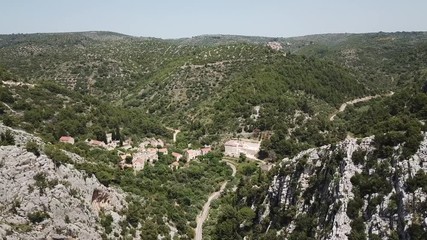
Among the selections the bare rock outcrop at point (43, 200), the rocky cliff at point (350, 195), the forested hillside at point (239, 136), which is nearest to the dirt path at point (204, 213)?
the forested hillside at point (239, 136)

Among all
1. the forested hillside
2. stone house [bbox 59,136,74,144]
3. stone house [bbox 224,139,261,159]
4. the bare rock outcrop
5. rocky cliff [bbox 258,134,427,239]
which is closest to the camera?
the bare rock outcrop

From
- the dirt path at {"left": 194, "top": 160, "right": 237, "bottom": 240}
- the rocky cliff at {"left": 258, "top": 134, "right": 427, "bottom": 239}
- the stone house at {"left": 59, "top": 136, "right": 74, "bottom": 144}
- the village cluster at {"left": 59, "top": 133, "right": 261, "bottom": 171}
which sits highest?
the rocky cliff at {"left": 258, "top": 134, "right": 427, "bottom": 239}

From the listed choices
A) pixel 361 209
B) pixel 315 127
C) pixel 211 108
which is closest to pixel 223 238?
pixel 361 209

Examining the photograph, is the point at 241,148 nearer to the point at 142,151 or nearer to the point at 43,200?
the point at 142,151

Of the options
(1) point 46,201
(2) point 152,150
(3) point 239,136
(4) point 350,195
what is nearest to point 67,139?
(2) point 152,150

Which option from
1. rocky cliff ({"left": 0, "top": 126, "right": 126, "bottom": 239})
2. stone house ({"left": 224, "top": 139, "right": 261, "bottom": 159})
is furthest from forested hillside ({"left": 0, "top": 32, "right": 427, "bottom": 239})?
stone house ({"left": 224, "top": 139, "right": 261, "bottom": 159})

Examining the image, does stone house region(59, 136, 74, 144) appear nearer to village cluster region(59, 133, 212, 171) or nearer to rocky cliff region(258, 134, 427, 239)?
village cluster region(59, 133, 212, 171)

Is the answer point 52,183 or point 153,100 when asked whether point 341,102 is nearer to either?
point 153,100
